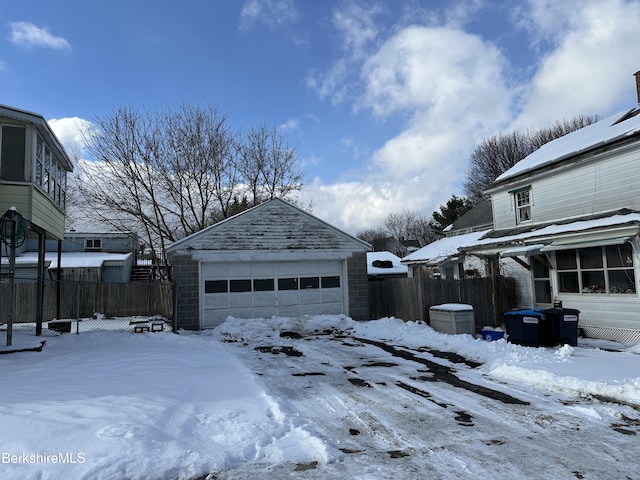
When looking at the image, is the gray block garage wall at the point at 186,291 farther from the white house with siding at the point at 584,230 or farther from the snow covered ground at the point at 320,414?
the white house with siding at the point at 584,230

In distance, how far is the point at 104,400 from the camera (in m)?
5.46

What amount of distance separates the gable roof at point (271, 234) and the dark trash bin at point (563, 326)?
8210 millimetres

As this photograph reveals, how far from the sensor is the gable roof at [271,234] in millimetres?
15305

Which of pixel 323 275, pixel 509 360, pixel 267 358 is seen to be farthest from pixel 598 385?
pixel 323 275

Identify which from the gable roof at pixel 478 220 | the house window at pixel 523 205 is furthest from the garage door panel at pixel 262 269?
the gable roof at pixel 478 220

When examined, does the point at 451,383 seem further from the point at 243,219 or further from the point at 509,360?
the point at 243,219

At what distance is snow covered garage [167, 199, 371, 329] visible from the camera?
49.1 feet

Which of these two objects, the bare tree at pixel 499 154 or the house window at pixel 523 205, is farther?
the bare tree at pixel 499 154

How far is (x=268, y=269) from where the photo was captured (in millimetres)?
15992

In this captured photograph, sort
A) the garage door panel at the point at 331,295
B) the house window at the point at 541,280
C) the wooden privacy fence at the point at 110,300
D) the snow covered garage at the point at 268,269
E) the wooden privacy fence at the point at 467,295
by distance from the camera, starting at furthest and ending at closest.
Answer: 1. the wooden privacy fence at the point at 110,300
2. the garage door panel at the point at 331,295
3. the snow covered garage at the point at 268,269
4. the wooden privacy fence at the point at 467,295
5. the house window at the point at 541,280

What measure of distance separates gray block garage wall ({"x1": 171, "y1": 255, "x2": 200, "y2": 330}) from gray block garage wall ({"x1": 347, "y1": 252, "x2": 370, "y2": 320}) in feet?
19.2

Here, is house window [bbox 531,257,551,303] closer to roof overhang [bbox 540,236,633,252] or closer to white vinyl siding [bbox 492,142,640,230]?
roof overhang [bbox 540,236,633,252]


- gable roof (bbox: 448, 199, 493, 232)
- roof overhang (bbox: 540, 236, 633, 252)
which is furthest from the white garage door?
gable roof (bbox: 448, 199, 493, 232)

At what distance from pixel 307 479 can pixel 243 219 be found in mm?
12834
